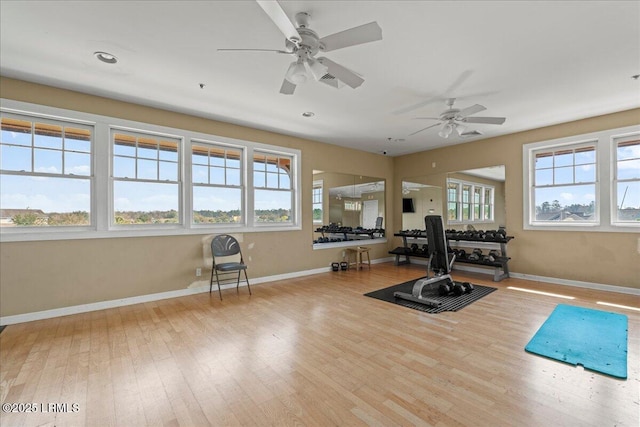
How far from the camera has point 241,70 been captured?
10.5ft

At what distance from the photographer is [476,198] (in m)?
6.21

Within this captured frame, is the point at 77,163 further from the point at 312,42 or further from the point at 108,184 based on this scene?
the point at 312,42

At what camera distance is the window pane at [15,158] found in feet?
11.1

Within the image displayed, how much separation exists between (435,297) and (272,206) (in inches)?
132

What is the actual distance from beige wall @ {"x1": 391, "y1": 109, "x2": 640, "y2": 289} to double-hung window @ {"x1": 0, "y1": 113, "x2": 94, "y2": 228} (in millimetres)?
6898

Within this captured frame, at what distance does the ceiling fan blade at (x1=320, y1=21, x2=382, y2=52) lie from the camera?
197 centimetres

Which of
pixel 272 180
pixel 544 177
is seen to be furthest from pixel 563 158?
pixel 272 180

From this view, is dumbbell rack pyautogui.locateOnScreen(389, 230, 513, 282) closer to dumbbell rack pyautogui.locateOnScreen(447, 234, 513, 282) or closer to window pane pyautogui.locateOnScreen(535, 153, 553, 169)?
dumbbell rack pyautogui.locateOnScreen(447, 234, 513, 282)

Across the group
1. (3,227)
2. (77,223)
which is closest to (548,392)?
(77,223)

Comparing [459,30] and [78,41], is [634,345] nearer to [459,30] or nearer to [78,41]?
[459,30]

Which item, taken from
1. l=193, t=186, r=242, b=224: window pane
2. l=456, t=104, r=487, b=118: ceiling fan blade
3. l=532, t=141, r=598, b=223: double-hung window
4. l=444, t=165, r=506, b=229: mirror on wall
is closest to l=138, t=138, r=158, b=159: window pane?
l=193, t=186, r=242, b=224: window pane

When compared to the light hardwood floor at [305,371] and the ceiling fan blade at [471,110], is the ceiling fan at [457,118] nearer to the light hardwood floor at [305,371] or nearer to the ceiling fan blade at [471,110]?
the ceiling fan blade at [471,110]

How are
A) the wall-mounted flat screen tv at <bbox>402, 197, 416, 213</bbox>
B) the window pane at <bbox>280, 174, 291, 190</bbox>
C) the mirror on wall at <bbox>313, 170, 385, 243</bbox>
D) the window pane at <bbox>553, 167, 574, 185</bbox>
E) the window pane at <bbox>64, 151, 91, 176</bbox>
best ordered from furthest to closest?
the wall-mounted flat screen tv at <bbox>402, 197, 416, 213</bbox> → the mirror on wall at <bbox>313, 170, 385, 243</bbox> → the window pane at <bbox>280, 174, 291, 190</bbox> → the window pane at <bbox>553, 167, 574, 185</bbox> → the window pane at <bbox>64, 151, 91, 176</bbox>

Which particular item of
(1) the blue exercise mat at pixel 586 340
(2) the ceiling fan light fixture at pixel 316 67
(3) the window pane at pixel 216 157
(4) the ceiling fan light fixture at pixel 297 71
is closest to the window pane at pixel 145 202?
(3) the window pane at pixel 216 157
